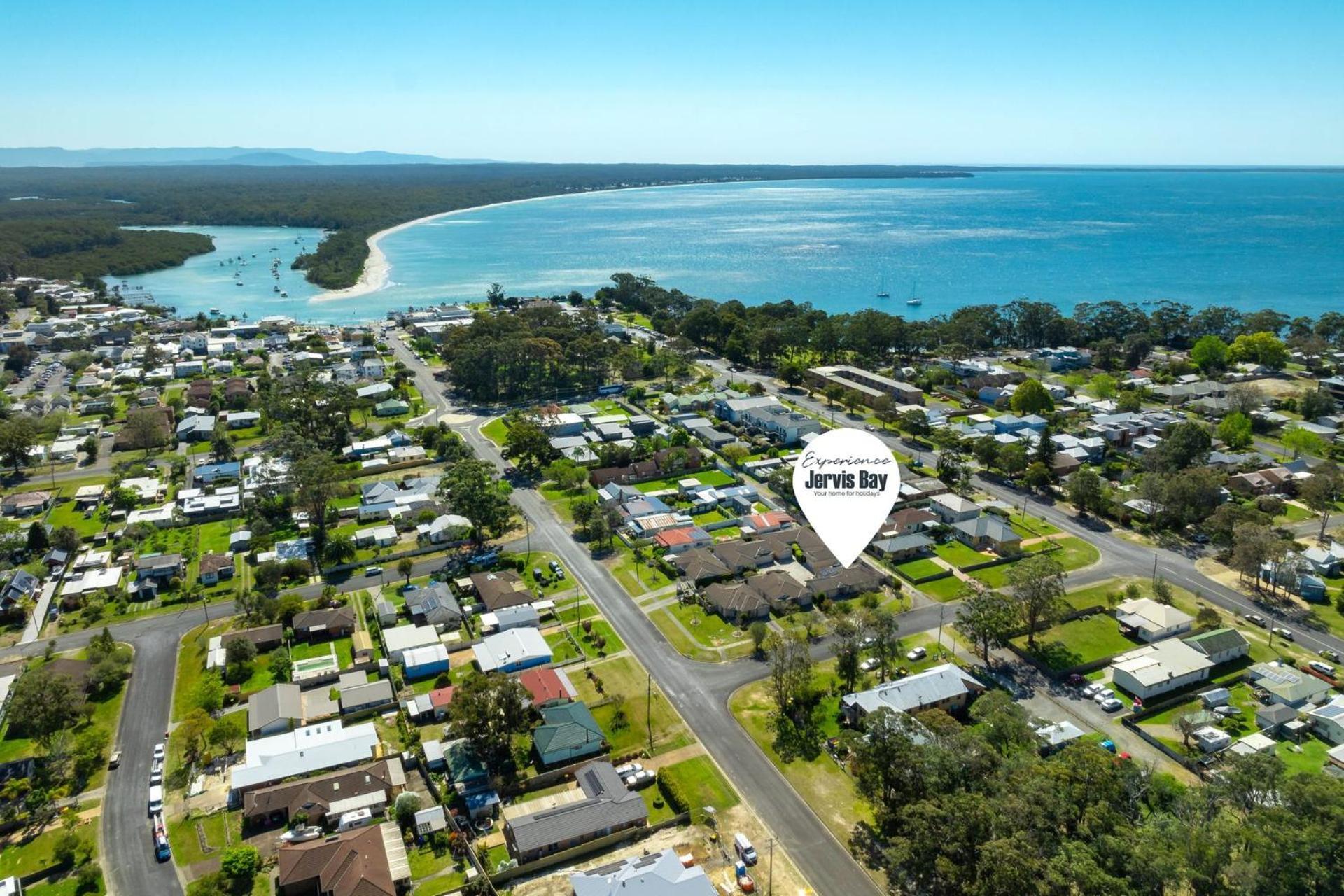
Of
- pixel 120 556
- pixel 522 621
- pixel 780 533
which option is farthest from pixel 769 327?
pixel 120 556

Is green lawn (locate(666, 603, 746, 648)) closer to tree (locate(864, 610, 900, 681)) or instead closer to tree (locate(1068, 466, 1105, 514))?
tree (locate(864, 610, 900, 681))

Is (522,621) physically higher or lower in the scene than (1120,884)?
lower

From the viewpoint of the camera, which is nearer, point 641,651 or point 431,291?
point 641,651

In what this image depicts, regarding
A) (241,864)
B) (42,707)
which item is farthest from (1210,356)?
(42,707)

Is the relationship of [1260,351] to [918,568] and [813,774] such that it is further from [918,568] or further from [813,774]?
[813,774]

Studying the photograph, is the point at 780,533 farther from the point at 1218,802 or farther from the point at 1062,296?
the point at 1062,296

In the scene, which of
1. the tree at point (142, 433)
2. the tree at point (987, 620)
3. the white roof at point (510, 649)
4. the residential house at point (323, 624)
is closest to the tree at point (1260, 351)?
the tree at point (987, 620)

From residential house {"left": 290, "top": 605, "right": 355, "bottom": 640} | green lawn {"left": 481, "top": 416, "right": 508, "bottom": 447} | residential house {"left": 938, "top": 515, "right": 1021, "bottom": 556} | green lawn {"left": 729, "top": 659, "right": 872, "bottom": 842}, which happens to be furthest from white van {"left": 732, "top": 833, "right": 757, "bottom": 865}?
green lawn {"left": 481, "top": 416, "right": 508, "bottom": 447}
